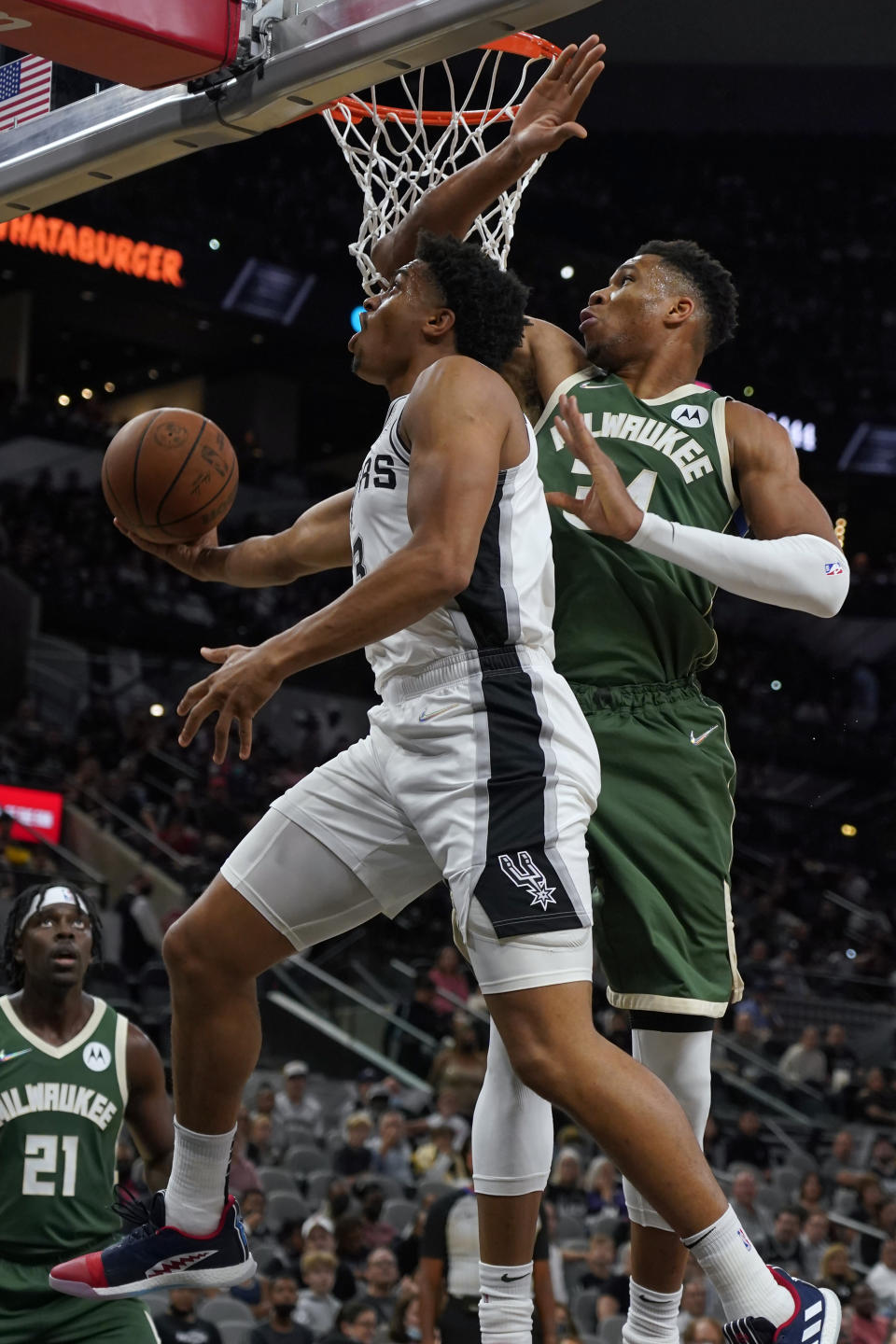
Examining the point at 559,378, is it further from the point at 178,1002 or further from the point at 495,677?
the point at 178,1002

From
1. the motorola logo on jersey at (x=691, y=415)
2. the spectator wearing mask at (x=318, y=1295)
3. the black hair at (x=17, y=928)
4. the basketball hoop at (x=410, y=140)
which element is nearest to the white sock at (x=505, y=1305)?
the motorola logo on jersey at (x=691, y=415)

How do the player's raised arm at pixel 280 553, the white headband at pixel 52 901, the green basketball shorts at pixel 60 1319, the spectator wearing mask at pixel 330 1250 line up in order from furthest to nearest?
the spectator wearing mask at pixel 330 1250
the white headband at pixel 52 901
the green basketball shorts at pixel 60 1319
the player's raised arm at pixel 280 553

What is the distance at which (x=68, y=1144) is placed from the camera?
4.66 metres

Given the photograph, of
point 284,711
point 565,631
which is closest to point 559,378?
point 565,631

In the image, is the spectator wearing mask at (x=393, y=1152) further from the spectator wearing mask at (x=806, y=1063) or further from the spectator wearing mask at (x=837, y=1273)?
the spectator wearing mask at (x=806, y=1063)

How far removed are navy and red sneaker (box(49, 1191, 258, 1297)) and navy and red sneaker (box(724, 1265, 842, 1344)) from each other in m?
1.04

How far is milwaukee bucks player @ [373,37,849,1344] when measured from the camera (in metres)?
3.42

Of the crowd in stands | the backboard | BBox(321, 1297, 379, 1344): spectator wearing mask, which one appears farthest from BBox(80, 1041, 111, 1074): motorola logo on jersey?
BBox(321, 1297, 379, 1344): spectator wearing mask

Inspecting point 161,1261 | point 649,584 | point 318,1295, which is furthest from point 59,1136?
point 318,1295

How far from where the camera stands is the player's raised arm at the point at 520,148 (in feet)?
11.6

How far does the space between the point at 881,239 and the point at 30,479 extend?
34.3 feet

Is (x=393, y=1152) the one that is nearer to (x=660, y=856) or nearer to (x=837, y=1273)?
(x=837, y=1273)

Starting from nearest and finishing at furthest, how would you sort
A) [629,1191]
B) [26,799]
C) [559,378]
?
[629,1191]
[559,378]
[26,799]

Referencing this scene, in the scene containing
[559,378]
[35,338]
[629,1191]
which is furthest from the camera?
[35,338]
